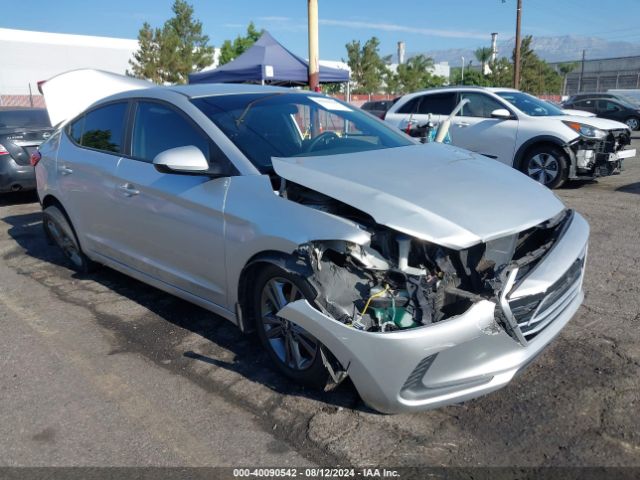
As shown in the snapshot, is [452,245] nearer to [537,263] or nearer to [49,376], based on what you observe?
[537,263]

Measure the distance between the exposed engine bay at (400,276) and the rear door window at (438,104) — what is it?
735cm

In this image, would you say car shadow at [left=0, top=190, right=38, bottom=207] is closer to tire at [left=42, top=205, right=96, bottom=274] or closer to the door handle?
tire at [left=42, top=205, right=96, bottom=274]

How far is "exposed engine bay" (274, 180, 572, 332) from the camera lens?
102 inches

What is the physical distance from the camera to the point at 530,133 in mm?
8734

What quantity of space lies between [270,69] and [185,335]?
10.8m

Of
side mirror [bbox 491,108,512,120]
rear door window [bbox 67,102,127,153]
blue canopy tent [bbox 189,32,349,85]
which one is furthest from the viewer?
blue canopy tent [bbox 189,32,349,85]

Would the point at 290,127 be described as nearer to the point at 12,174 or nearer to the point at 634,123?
the point at 12,174

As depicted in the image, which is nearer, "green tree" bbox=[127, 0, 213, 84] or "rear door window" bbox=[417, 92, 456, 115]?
"rear door window" bbox=[417, 92, 456, 115]

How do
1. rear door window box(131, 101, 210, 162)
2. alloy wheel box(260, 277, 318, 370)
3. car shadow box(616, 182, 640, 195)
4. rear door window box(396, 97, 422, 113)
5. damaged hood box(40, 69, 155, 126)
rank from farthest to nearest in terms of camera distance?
1. rear door window box(396, 97, 422, 113)
2. car shadow box(616, 182, 640, 195)
3. damaged hood box(40, 69, 155, 126)
4. rear door window box(131, 101, 210, 162)
5. alloy wheel box(260, 277, 318, 370)

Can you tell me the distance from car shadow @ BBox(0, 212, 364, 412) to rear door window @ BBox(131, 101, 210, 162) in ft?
3.98

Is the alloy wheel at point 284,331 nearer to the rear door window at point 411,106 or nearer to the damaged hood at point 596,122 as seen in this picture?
the damaged hood at point 596,122

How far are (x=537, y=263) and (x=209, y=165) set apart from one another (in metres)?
2.00

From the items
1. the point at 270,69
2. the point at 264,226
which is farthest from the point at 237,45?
the point at 264,226

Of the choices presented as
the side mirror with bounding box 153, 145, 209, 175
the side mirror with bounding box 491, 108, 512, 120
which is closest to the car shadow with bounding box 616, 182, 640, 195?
the side mirror with bounding box 491, 108, 512, 120
